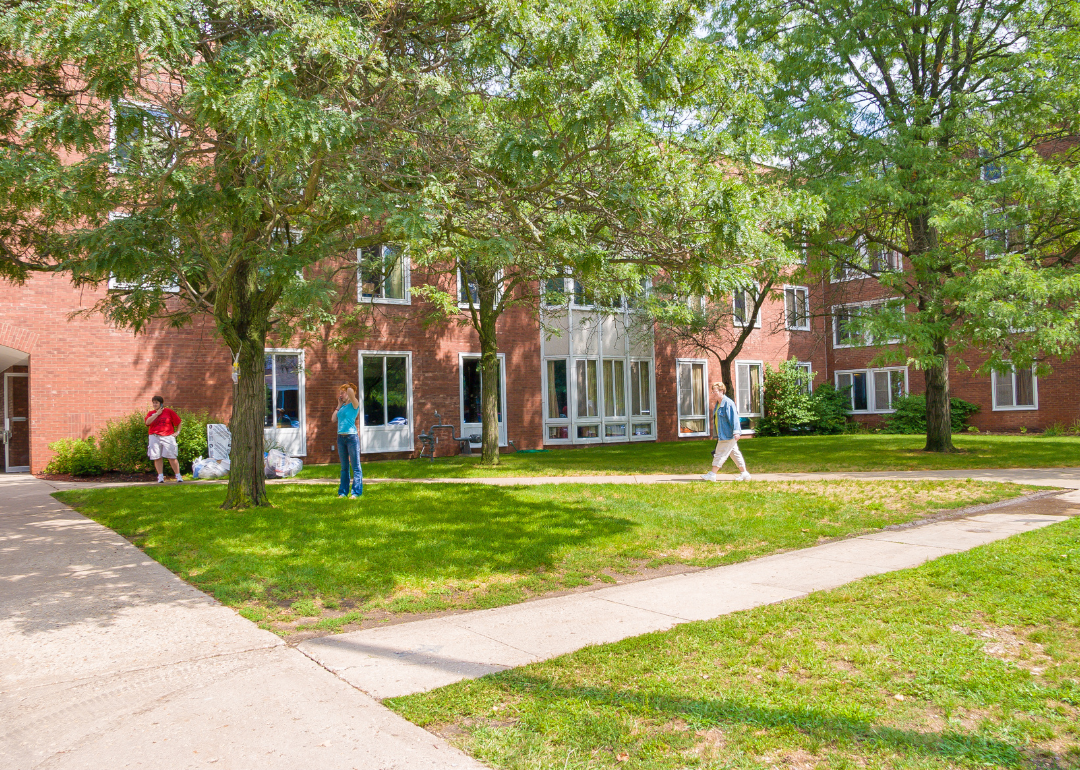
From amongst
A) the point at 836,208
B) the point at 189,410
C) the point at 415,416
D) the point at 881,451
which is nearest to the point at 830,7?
the point at 836,208

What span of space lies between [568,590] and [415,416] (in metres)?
14.6

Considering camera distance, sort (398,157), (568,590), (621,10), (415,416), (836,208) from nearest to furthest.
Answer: (568,590)
(621,10)
(398,157)
(836,208)
(415,416)

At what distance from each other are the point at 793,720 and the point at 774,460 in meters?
14.4

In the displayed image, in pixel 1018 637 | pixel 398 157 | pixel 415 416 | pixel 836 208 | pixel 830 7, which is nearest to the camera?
pixel 1018 637

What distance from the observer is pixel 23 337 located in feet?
50.4

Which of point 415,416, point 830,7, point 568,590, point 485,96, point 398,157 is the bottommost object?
point 568,590

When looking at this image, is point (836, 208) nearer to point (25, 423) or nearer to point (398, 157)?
point (398, 157)

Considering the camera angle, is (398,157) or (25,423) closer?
(398,157)

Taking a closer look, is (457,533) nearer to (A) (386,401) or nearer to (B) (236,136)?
(B) (236,136)

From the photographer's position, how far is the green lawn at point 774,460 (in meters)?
15.3

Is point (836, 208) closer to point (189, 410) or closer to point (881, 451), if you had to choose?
point (881, 451)

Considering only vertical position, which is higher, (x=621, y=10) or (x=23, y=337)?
(x=621, y=10)

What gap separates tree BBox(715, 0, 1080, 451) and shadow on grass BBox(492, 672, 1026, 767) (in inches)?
500

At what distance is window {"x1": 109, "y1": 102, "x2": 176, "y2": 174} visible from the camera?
632 cm
